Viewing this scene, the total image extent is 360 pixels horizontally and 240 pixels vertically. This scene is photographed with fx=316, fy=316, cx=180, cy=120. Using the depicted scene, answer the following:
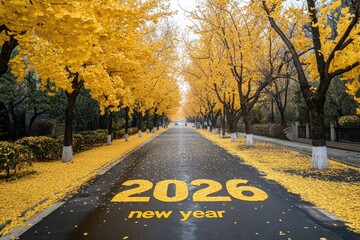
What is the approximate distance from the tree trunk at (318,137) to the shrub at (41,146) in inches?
470

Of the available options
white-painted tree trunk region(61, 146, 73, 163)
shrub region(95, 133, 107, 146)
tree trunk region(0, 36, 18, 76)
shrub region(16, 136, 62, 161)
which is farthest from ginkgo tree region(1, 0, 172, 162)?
shrub region(95, 133, 107, 146)

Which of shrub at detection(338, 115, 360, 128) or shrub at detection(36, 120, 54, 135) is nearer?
shrub at detection(338, 115, 360, 128)

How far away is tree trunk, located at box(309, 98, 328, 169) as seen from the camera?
12375mm

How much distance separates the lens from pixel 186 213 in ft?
21.9

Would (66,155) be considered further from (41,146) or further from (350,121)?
(350,121)

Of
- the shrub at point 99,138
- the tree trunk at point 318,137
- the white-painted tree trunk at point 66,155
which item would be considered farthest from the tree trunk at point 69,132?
the tree trunk at point 318,137

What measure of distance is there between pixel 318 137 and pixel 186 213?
8037 mm

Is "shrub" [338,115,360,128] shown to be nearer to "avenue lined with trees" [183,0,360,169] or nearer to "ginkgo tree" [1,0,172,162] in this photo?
"avenue lined with trees" [183,0,360,169]

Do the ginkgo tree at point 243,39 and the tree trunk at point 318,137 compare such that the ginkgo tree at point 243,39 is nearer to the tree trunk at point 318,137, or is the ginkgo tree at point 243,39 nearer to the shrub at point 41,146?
the tree trunk at point 318,137

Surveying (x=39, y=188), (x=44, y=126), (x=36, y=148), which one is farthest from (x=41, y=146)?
(x=44, y=126)

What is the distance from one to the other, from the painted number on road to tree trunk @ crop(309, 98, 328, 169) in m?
3.98

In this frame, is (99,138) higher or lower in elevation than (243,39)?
lower

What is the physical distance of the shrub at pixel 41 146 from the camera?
14344 millimetres

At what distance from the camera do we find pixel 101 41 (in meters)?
8.35
